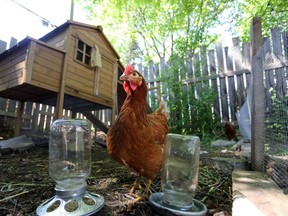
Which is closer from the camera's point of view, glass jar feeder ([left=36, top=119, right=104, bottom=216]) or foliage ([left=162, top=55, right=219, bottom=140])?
glass jar feeder ([left=36, top=119, right=104, bottom=216])

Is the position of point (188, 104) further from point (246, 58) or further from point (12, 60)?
point (12, 60)

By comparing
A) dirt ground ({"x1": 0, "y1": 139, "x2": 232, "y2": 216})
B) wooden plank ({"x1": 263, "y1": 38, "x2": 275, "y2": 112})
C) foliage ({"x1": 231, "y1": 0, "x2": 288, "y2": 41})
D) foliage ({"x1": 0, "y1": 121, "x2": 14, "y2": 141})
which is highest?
foliage ({"x1": 231, "y1": 0, "x2": 288, "y2": 41})

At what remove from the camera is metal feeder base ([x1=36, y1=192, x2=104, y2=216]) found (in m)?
1.07

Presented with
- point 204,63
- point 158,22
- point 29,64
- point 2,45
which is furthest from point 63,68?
point 158,22

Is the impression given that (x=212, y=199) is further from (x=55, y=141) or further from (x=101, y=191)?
(x=55, y=141)

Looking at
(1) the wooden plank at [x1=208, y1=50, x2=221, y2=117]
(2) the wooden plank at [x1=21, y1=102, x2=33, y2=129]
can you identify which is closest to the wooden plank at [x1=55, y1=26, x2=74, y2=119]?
(2) the wooden plank at [x1=21, y1=102, x2=33, y2=129]

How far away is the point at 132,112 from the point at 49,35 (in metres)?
3.24

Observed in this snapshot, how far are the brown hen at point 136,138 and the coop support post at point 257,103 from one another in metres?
1.00

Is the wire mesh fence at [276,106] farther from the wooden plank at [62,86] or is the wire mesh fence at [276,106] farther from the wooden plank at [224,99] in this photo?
the wooden plank at [224,99]

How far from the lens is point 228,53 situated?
5.28 metres

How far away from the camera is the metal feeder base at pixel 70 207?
1070mm

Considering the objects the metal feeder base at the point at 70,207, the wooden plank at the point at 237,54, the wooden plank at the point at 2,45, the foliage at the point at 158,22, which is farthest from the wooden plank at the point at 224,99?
the wooden plank at the point at 2,45

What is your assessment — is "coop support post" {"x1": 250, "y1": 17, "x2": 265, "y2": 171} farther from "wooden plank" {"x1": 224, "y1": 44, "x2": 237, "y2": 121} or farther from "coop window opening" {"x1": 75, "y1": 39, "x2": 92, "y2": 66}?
"wooden plank" {"x1": 224, "y1": 44, "x2": 237, "y2": 121}

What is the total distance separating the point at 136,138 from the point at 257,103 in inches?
51.4
